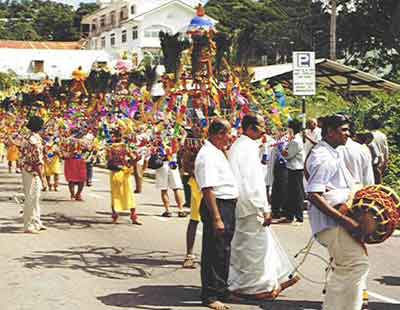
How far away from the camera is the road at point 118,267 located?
8.05 meters

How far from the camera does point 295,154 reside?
1370 cm

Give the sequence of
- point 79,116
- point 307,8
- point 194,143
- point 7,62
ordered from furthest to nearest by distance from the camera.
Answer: point 7,62, point 307,8, point 79,116, point 194,143

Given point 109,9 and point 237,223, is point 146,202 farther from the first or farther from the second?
point 109,9

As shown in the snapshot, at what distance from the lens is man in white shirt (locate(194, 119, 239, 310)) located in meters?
7.64

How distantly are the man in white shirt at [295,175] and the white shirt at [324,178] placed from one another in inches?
266

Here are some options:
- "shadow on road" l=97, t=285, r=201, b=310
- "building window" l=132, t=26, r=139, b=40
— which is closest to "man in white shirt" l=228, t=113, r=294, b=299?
"shadow on road" l=97, t=285, r=201, b=310

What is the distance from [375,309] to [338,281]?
1.31 metres

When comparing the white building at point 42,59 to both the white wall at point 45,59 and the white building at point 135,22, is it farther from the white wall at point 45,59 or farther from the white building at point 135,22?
the white building at point 135,22

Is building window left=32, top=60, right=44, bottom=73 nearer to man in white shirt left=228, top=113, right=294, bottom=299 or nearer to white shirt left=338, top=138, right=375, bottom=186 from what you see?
man in white shirt left=228, top=113, right=294, bottom=299

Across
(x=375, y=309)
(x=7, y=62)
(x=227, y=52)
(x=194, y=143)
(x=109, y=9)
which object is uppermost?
(x=109, y=9)

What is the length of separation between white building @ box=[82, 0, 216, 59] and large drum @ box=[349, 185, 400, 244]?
2594 inches

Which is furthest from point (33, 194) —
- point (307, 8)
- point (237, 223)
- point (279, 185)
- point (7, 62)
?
point (7, 62)

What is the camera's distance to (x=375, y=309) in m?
7.64

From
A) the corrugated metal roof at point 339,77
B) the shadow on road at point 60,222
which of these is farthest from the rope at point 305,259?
the corrugated metal roof at point 339,77
